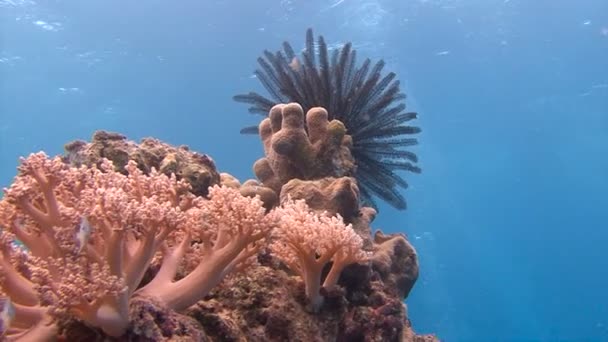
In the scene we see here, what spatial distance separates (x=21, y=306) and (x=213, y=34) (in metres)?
28.9

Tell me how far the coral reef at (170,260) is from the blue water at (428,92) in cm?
2036

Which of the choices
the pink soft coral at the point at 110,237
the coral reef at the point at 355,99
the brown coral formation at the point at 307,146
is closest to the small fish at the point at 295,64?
the coral reef at the point at 355,99

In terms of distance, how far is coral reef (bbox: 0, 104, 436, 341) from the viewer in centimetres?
271

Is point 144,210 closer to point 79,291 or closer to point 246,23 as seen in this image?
point 79,291

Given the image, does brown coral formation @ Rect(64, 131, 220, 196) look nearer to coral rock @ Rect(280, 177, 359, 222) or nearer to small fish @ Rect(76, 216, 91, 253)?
coral rock @ Rect(280, 177, 359, 222)

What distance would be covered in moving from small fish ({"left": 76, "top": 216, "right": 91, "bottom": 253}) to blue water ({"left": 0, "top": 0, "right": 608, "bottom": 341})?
22.0 meters

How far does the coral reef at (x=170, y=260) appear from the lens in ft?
8.90

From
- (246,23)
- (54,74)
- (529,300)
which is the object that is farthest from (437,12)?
(529,300)

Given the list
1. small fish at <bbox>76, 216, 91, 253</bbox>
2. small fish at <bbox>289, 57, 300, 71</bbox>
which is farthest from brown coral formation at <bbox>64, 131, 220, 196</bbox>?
small fish at <bbox>289, 57, 300, 71</bbox>

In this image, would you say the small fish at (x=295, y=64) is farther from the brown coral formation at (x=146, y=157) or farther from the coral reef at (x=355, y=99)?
the brown coral formation at (x=146, y=157)

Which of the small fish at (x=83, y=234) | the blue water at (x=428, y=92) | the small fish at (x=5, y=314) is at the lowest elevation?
the small fish at (x=5, y=314)

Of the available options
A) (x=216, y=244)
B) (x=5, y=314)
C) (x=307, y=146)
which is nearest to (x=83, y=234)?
(x=5, y=314)

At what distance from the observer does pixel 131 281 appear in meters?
2.90

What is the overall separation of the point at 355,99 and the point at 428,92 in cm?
2889
